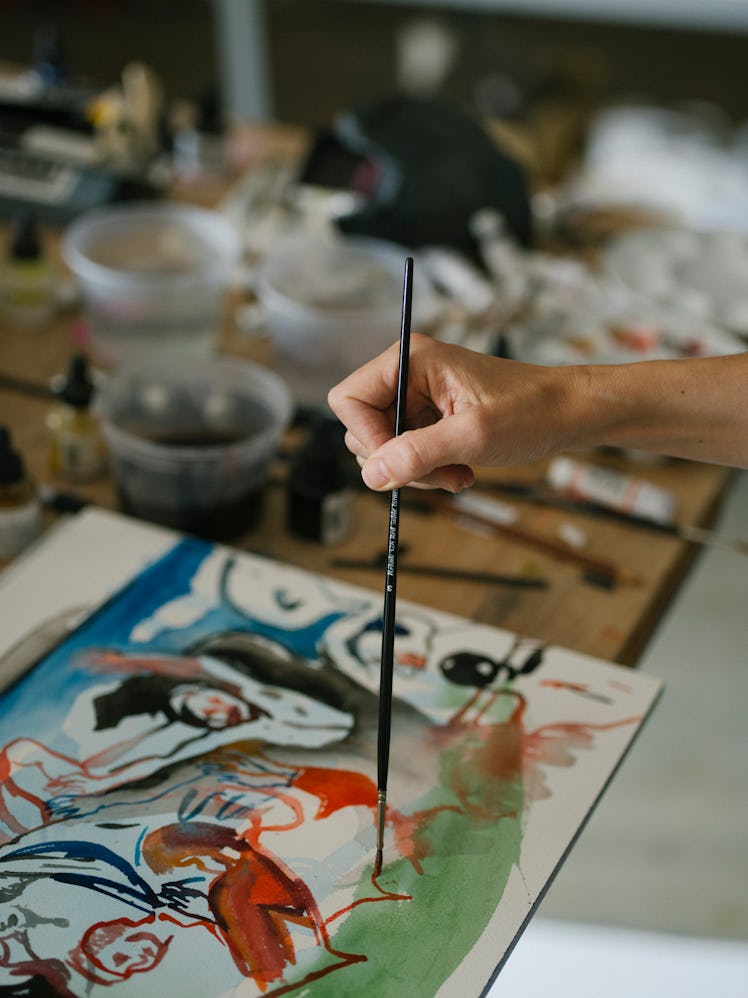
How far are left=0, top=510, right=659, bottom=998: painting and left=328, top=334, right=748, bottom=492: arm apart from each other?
0.19m

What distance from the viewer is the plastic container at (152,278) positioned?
1285 mm

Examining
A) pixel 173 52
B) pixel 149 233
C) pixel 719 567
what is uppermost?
pixel 149 233

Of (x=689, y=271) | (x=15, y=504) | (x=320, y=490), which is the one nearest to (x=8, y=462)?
(x=15, y=504)

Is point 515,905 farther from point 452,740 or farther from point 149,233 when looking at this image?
point 149,233

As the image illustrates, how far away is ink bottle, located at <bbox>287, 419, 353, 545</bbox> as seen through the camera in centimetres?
107

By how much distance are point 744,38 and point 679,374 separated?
3973mm

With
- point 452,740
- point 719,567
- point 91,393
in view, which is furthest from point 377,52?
point 452,740

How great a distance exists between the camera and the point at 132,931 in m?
0.72

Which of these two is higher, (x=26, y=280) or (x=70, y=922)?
(x=26, y=280)

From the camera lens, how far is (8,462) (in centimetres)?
101

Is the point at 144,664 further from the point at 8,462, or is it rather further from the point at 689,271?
the point at 689,271

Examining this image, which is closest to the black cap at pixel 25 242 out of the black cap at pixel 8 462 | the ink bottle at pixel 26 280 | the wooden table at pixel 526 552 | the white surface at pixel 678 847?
the ink bottle at pixel 26 280

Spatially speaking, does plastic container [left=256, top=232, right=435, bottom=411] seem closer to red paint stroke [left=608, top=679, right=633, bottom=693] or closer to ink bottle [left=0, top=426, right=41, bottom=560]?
ink bottle [left=0, top=426, right=41, bottom=560]

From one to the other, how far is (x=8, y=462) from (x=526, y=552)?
0.51 metres
